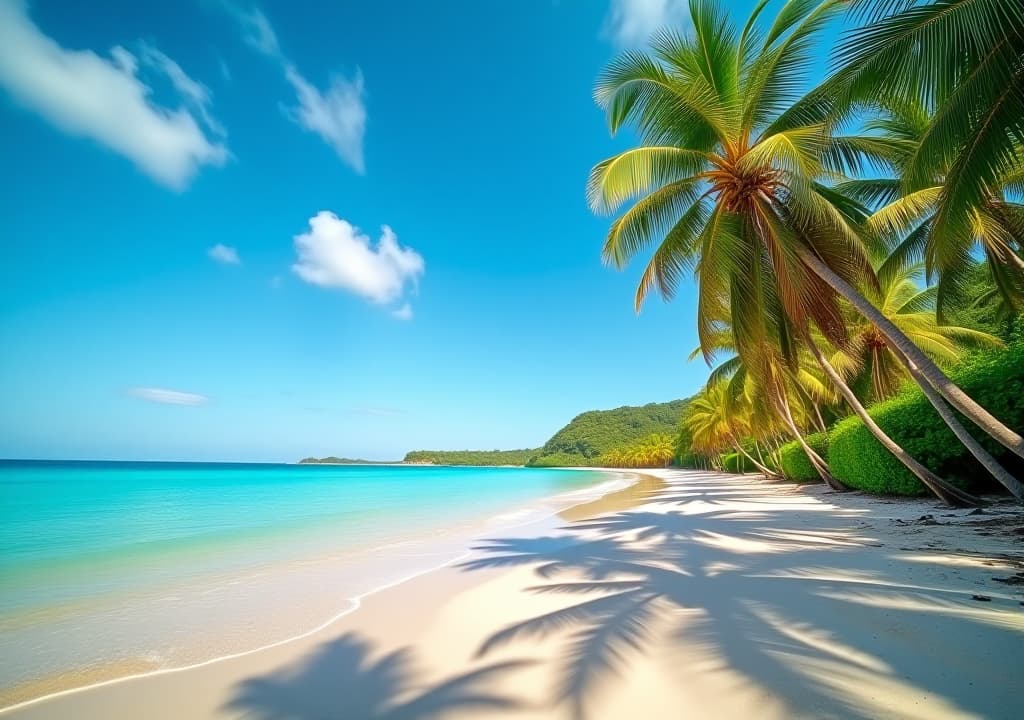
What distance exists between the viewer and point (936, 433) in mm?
8781

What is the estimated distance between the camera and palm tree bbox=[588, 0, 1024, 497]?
276 inches

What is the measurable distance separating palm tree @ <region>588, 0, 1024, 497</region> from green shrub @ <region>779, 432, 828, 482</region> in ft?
43.6

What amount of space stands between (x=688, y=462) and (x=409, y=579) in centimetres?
6836

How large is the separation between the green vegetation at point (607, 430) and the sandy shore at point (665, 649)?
9652 cm

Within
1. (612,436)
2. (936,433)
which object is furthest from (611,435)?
(936,433)

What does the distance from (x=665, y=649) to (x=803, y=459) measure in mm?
20575

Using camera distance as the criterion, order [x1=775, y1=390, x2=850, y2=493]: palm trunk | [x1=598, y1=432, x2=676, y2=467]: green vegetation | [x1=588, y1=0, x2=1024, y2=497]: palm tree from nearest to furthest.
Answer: [x1=588, y1=0, x2=1024, y2=497]: palm tree < [x1=775, y1=390, x2=850, y2=493]: palm trunk < [x1=598, y1=432, x2=676, y2=467]: green vegetation

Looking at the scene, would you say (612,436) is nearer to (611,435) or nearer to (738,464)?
(611,435)

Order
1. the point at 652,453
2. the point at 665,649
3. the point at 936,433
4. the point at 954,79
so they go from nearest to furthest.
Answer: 1. the point at 665,649
2. the point at 954,79
3. the point at 936,433
4. the point at 652,453

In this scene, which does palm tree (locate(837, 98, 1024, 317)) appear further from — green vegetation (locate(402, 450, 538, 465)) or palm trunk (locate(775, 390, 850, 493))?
green vegetation (locate(402, 450, 538, 465))

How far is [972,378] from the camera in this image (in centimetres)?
807

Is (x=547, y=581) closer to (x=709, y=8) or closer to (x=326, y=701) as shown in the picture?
(x=326, y=701)

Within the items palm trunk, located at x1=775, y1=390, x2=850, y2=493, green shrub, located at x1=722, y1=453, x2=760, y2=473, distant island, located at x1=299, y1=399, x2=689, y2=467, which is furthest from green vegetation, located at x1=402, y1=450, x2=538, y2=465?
palm trunk, located at x1=775, y1=390, x2=850, y2=493

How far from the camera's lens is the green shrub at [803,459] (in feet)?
61.8
